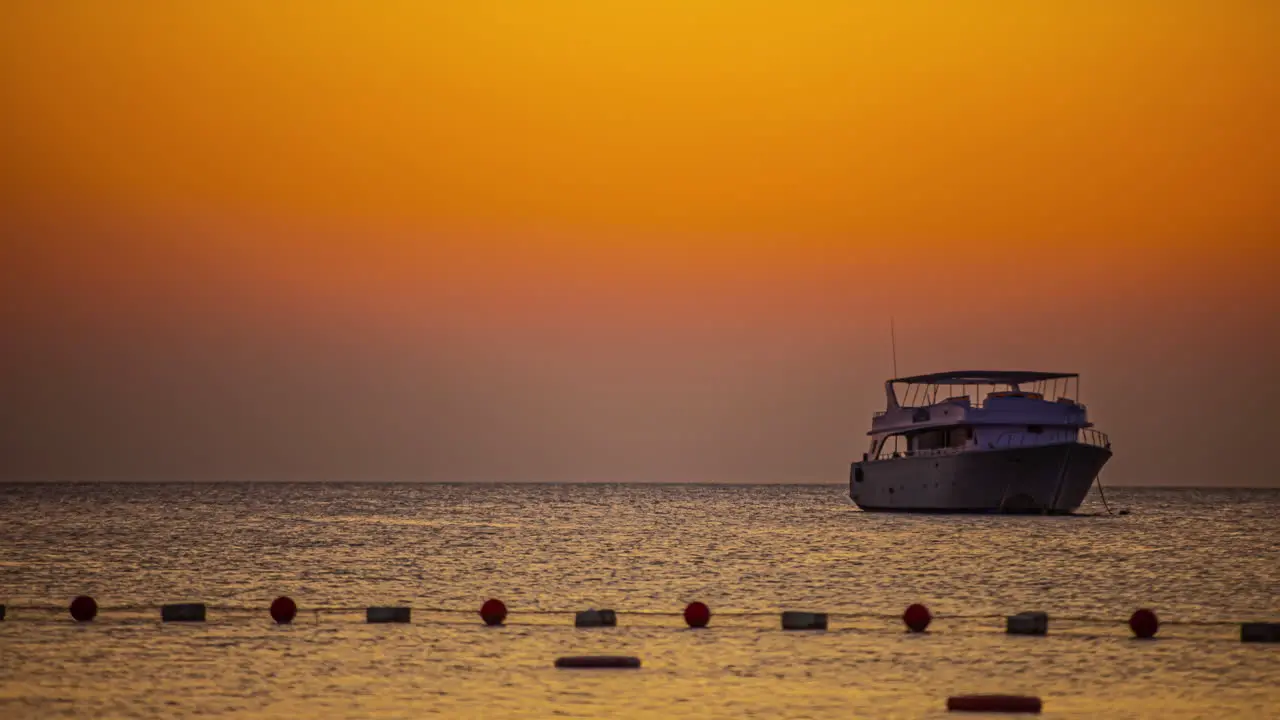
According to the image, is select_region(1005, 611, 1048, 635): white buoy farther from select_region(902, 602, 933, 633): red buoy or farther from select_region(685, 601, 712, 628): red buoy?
select_region(685, 601, 712, 628): red buoy

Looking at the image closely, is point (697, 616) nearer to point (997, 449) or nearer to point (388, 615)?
point (388, 615)

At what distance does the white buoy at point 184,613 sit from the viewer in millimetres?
26969

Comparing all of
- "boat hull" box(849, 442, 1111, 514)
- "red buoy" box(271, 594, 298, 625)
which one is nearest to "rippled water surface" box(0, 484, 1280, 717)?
"red buoy" box(271, 594, 298, 625)

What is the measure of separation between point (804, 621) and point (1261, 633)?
7.35 meters

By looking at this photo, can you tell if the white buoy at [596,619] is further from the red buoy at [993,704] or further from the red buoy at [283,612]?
the red buoy at [993,704]

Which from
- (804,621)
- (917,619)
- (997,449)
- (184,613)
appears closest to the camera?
(917,619)

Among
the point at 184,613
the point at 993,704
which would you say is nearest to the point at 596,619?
the point at 184,613

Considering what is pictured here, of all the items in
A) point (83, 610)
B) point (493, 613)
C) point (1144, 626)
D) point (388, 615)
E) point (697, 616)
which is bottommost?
point (83, 610)

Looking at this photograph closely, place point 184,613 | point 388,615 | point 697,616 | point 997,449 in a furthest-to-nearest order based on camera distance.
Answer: point 997,449 → point 388,615 → point 184,613 → point 697,616

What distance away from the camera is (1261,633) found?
23.9 metres

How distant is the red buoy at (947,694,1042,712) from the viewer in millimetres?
16406

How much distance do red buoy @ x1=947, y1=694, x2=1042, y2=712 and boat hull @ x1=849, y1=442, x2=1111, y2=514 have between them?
7615 cm

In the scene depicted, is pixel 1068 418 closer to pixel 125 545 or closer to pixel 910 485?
pixel 910 485

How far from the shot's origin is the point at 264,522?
103m
